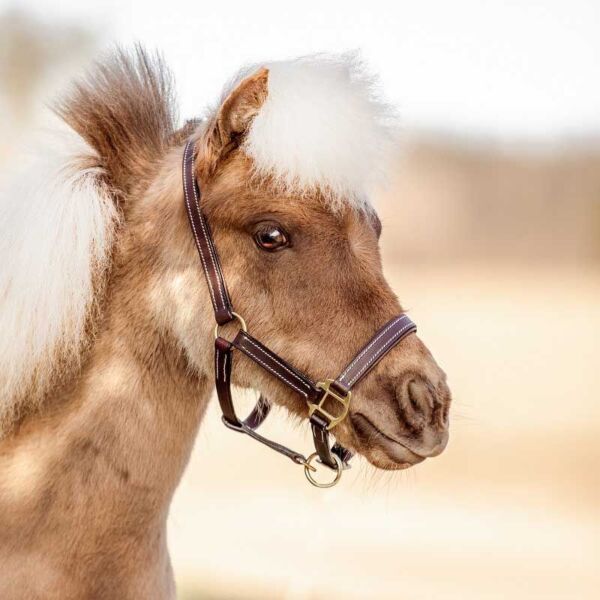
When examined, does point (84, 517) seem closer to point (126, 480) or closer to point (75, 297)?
point (126, 480)

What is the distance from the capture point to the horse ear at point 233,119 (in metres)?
2.54

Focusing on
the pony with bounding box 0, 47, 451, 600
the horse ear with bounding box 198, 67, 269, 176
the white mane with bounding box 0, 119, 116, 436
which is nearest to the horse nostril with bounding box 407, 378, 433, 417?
the pony with bounding box 0, 47, 451, 600

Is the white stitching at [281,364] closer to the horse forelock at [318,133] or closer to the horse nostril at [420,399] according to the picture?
the horse nostril at [420,399]

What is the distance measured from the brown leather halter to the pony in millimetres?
33

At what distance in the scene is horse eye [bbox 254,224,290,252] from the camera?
8.69 ft

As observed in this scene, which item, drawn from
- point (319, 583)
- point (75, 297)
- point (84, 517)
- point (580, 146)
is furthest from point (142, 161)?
point (580, 146)

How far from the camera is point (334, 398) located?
8.59 feet

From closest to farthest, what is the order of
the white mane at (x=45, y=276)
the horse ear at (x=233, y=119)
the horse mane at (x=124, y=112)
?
the horse ear at (x=233, y=119), the white mane at (x=45, y=276), the horse mane at (x=124, y=112)

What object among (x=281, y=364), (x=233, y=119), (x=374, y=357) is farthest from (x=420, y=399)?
(x=233, y=119)

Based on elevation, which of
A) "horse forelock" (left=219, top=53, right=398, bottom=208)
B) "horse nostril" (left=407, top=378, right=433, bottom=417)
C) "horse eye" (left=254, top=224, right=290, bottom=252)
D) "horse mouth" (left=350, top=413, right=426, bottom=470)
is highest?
"horse forelock" (left=219, top=53, right=398, bottom=208)

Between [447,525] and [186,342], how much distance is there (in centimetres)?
751

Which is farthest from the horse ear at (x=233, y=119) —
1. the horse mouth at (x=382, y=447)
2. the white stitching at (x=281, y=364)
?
the horse mouth at (x=382, y=447)

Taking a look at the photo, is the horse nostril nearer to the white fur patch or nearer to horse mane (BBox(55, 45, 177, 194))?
the white fur patch

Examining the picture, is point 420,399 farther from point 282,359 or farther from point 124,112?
point 124,112
